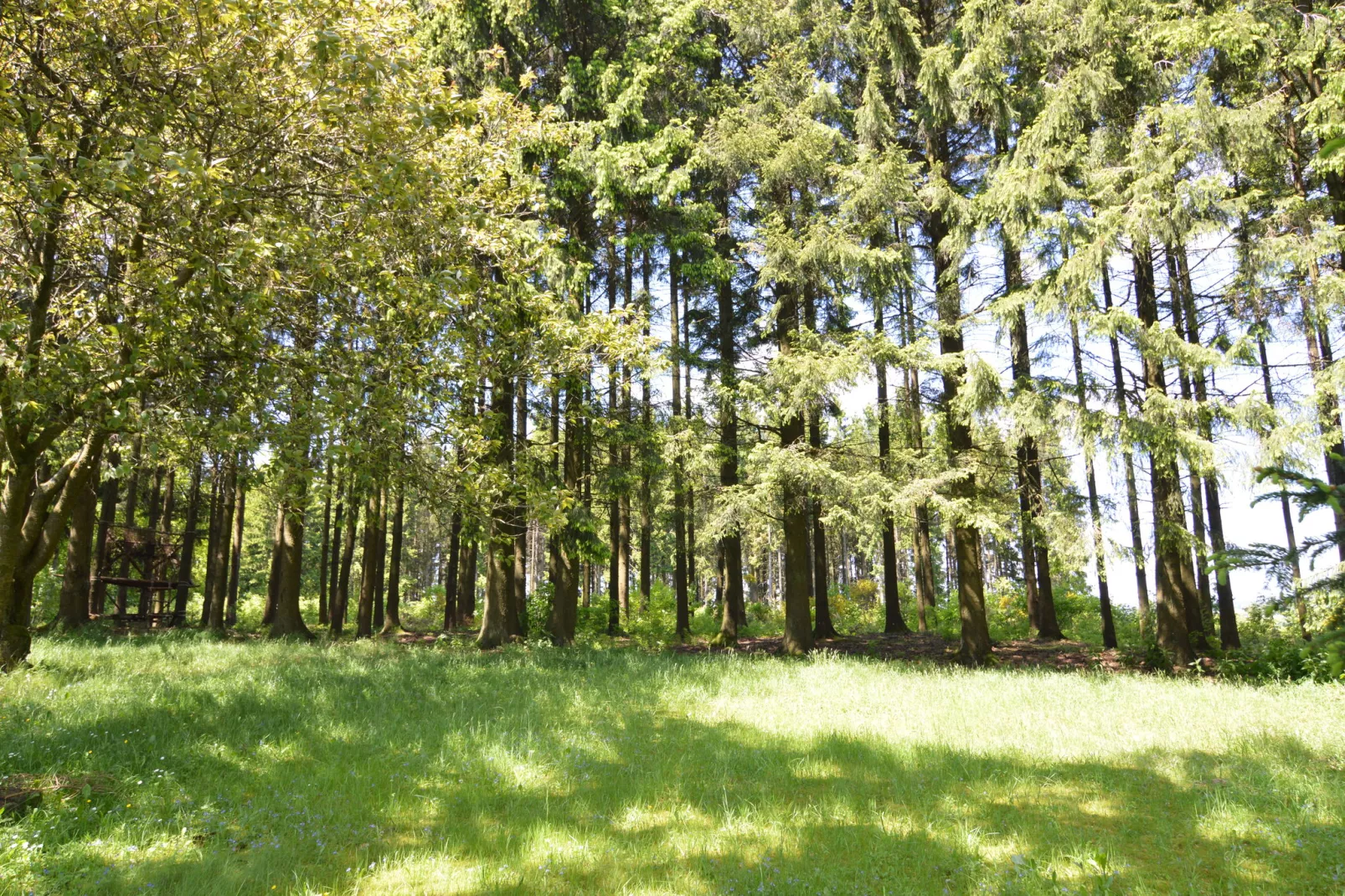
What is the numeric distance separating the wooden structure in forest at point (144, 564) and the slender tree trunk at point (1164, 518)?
25332 mm

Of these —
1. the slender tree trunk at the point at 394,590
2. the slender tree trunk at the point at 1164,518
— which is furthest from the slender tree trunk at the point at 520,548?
the slender tree trunk at the point at 1164,518

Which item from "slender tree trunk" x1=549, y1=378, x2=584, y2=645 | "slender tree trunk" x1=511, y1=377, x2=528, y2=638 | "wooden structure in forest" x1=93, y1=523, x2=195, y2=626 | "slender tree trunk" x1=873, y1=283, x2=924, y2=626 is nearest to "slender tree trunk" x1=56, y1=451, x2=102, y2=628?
"wooden structure in forest" x1=93, y1=523, x2=195, y2=626

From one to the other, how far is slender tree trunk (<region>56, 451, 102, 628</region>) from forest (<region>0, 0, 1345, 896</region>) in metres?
0.10

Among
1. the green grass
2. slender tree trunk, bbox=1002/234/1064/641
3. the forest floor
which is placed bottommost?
the forest floor

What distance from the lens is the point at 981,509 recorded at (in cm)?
1344

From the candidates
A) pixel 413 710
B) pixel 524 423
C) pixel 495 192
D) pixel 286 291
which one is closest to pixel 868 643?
pixel 524 423

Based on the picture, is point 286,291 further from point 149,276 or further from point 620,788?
point 620,788

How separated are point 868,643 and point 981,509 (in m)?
6.25

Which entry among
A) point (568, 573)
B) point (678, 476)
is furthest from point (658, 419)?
point (568, 573)

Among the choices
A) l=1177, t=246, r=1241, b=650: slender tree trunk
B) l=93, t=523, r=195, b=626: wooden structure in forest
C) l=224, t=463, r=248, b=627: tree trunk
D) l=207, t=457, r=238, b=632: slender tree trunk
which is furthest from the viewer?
l=224, t=463, r=248, b=627: tree trunk

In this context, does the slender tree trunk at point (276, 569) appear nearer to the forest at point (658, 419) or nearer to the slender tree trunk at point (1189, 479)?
the forest at point (658, 419)

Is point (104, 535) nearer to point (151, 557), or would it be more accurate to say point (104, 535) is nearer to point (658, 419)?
point (151, 557)

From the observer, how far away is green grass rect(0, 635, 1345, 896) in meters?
4.31

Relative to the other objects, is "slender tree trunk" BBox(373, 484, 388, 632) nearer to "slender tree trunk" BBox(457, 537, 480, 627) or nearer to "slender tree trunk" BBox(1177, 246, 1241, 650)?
"slender tree trunk" BBox(457, 537, 480, 627)
